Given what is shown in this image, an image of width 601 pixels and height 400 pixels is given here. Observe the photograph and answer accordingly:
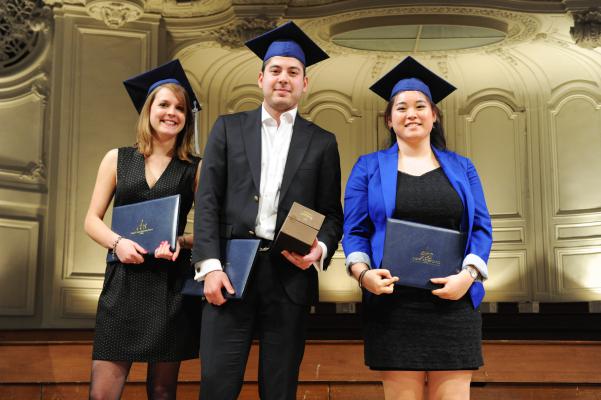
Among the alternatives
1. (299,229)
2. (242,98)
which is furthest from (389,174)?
(242,98)

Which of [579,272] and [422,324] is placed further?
[579,272]

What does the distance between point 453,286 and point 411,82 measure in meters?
0.71

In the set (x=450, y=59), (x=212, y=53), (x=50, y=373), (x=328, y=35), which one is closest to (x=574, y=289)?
(x=450, y=59)

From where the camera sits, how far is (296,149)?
238 cm

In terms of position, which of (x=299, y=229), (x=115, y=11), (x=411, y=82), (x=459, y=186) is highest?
(x=115, y=11)

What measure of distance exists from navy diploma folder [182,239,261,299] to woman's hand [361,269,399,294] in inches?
13.8

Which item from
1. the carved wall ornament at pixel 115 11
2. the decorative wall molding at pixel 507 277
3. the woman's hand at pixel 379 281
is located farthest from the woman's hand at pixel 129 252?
the decorative wall molding at pixel 507 277

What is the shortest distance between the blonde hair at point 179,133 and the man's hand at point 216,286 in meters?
0.64

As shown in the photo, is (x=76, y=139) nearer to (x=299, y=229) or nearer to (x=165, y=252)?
(x=165, y=252)

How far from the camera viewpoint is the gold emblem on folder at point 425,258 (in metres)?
2.31

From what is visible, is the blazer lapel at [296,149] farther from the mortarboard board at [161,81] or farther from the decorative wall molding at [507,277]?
the decorative wall molding at [507,277]

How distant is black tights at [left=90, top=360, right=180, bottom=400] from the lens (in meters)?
2.47

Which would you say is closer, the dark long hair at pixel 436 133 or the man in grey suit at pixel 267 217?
the man in grey suit at pixel 267 217

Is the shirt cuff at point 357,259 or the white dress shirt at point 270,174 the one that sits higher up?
the white dress shirt at point 270,174
